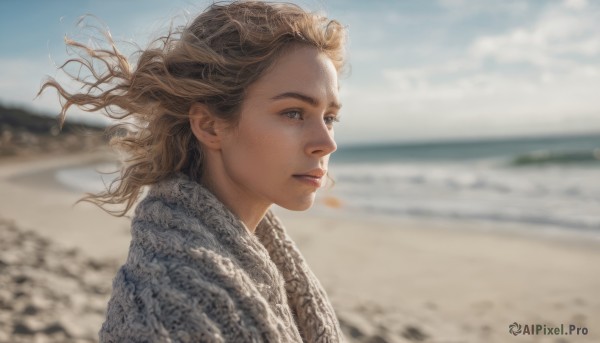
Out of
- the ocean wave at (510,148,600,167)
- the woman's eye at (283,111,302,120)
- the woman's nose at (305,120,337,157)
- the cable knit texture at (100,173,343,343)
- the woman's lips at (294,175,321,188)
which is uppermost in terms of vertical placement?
the ocean wave at (510,148,600,167)

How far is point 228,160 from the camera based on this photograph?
1869mm

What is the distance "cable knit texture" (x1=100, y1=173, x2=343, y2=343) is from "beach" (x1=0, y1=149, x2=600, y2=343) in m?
1.31

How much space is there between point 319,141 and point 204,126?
1.43 feet

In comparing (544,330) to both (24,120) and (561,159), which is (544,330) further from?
(24,120)

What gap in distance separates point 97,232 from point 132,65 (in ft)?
22.7

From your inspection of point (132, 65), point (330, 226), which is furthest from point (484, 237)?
point (132, 65)

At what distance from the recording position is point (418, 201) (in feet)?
40.7

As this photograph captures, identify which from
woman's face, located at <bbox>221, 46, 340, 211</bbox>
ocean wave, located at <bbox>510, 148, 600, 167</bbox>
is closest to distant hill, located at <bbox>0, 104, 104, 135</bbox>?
ocean wave, located at <bbox>510, 148, 600, 167</bbox>

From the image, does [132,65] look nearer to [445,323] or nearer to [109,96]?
[109,96]

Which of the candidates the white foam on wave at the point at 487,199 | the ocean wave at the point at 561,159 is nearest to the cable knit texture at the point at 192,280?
the white foam on wave at the point at 487,199

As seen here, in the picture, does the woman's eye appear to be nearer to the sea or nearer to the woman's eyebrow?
the woman's eyebrow

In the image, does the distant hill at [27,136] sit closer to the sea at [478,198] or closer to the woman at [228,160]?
the sea at [478,198]

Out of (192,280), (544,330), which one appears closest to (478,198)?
(544,330)

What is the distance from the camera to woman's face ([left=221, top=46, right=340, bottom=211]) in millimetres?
1785
